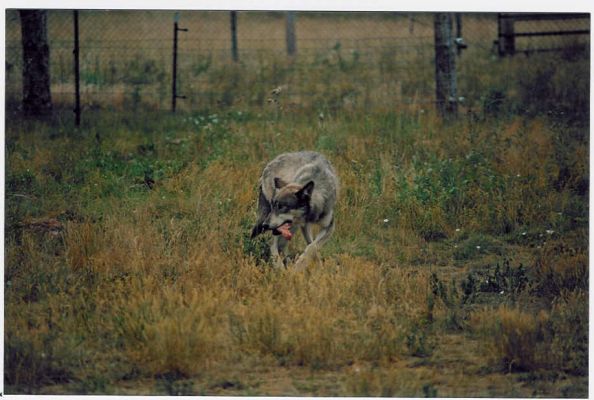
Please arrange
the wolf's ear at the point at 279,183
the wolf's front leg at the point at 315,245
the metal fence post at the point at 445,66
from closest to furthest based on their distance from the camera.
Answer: the wolf's front leg at the point at 315,245, the wolf's ear at the point at 279,183, the metal fence post at the point at 445,66

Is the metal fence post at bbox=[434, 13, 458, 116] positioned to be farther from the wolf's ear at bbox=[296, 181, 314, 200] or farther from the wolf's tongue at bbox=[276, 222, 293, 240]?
the wolf's tongue at bbox=[276, 222, 293, 240]

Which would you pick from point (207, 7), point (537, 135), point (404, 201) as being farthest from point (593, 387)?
point (537, 135)

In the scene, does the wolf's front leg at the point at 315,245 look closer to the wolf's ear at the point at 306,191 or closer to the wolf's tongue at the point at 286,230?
the wolf's tongue at the point at 286,230

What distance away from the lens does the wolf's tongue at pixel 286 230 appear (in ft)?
27.2

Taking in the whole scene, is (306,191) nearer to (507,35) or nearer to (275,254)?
(275,254)

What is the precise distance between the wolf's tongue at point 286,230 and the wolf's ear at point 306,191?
30cm

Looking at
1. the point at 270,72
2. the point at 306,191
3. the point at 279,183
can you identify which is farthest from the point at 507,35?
the point at 306,191

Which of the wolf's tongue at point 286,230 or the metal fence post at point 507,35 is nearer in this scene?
the wolf's tongue at point 286,230

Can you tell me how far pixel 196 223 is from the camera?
9.51 metres

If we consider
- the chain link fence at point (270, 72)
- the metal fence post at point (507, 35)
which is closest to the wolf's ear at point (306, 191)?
the chain link fence at point (270, 72)

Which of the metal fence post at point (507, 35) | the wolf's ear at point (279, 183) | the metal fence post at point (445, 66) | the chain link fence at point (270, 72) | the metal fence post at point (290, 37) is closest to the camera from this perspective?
the wolf's ear at point (279, 183)

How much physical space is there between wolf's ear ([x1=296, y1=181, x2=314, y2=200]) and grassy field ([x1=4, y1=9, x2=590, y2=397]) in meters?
0.71

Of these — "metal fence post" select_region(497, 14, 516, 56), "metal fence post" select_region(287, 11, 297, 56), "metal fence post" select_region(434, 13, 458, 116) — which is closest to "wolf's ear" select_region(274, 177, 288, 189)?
"metal fence post" select_region(434, 13, 458, 116)

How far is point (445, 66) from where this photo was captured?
1530 centimetres
